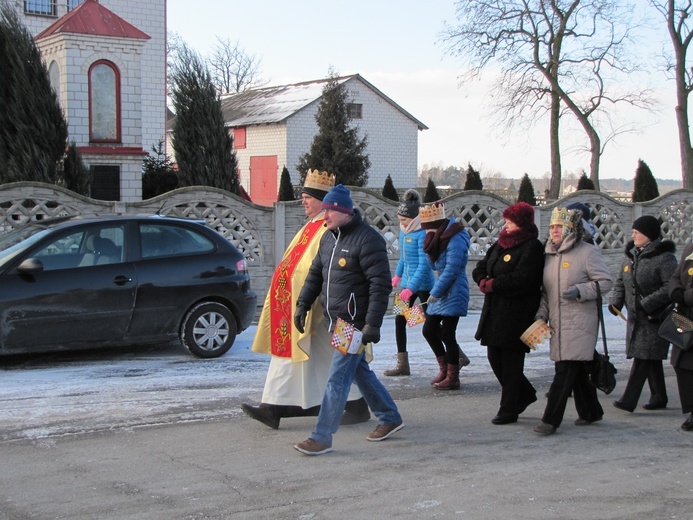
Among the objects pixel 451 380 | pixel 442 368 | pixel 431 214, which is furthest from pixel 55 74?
pixel 451 380

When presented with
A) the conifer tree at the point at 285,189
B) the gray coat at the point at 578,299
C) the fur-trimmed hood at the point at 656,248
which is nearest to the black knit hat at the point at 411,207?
the gray coat at the point at 578,299

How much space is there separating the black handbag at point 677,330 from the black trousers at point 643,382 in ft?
1.87

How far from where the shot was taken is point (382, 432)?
6.70m

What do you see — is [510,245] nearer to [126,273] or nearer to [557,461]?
[557,461]

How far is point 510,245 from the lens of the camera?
7.11 meters

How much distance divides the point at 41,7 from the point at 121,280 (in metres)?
22.5

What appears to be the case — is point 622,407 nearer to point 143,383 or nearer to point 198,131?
point 143,383

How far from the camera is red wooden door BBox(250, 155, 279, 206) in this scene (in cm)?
Answer: 4225

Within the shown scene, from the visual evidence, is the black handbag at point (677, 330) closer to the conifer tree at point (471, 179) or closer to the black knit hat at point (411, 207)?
the black knit hat at point (411, 207)

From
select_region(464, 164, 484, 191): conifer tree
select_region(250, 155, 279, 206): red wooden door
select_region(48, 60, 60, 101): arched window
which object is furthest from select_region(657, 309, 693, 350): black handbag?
select_region(250, 155, 279, 206): red wooden door

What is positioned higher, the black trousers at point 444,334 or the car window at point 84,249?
the car window at point 84,249

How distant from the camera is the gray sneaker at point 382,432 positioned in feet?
21.9

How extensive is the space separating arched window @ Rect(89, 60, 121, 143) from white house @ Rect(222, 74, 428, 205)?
20.1 metres

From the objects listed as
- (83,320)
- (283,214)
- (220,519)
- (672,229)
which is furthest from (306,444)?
(672,229)
